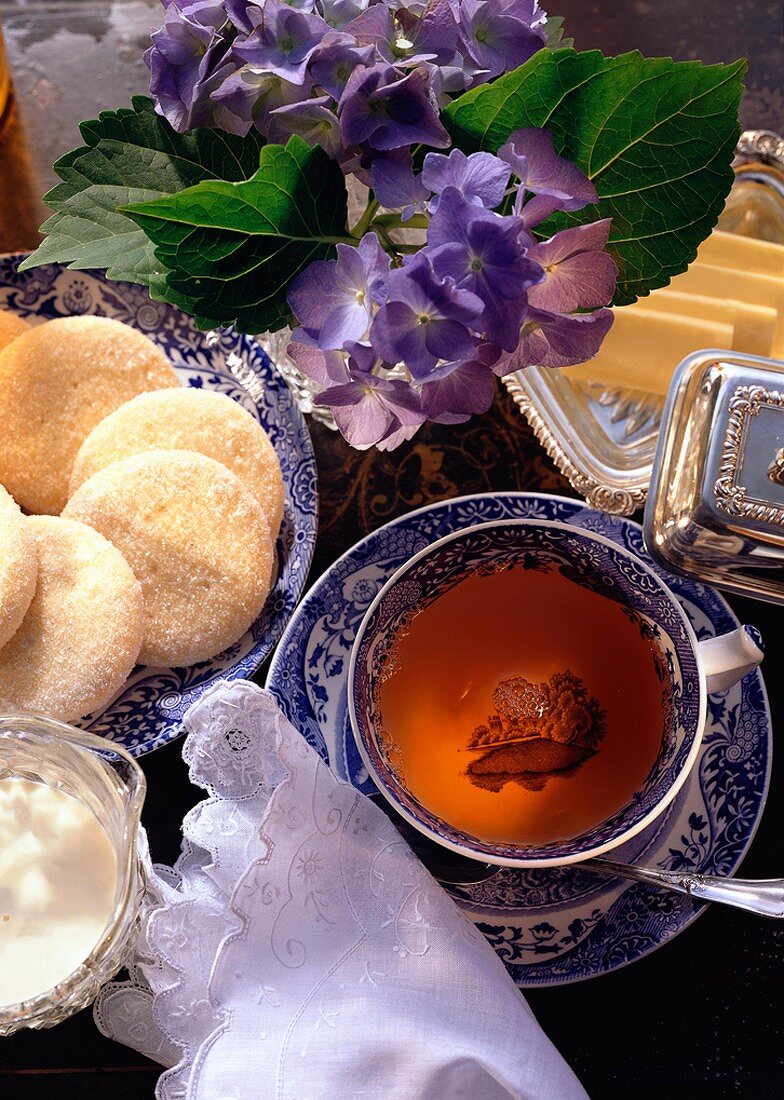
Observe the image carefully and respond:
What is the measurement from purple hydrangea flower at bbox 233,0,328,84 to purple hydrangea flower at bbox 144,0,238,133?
0.11 feet

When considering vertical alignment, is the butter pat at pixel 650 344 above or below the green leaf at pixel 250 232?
below

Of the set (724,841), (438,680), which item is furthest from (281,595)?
(724,841)

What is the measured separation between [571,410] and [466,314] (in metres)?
0.44

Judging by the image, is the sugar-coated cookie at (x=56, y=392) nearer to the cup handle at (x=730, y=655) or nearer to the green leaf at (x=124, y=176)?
the green leaf at (x=124, y=176)

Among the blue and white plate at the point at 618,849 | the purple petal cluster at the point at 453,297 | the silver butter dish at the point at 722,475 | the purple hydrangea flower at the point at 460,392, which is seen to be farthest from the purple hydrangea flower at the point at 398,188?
the blue and white plate at the point at 618,849

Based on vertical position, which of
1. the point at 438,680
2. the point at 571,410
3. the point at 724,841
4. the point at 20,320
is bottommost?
the point at 724,841

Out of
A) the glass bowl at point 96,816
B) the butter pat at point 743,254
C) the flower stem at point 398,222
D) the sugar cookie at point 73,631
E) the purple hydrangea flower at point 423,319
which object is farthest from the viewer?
the butter pat at point 743,254

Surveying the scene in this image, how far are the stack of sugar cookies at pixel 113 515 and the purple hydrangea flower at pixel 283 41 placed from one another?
41 centimetres

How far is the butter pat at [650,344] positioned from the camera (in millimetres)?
983

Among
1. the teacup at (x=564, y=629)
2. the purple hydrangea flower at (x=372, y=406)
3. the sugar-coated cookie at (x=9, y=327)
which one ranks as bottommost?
the teacup at (x=564, y=629)

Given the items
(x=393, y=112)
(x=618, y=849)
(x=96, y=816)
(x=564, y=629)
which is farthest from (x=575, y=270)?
(x=96, y=816)

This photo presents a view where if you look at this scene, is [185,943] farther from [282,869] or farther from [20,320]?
[20,320]

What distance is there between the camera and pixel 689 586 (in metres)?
0.95

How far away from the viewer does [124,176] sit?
0.76 m
